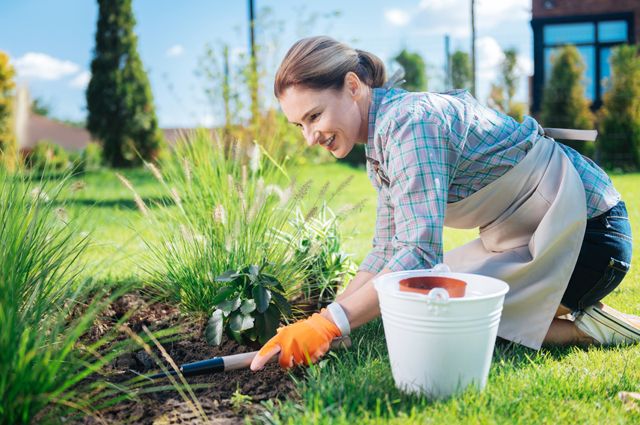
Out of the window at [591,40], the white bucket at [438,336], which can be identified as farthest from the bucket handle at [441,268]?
the window at [591,40]

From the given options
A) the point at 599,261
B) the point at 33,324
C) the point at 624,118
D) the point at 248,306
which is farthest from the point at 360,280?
the point at 624,118

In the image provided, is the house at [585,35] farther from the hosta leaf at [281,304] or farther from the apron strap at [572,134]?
the hosta leaf at [281,304]

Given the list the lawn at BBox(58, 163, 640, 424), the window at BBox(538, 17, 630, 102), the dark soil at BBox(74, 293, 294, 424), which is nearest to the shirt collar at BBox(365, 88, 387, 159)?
the lawn at BBox(58, 163, 640, 424)

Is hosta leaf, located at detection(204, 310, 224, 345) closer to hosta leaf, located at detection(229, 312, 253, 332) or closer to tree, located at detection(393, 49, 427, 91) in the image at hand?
hosta leaf, located at detection(229, 312, 253, 332)

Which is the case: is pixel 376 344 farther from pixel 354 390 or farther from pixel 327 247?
pixel 327 247

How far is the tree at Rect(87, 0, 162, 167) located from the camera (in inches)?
547

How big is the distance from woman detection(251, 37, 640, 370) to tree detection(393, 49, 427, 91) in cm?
2199

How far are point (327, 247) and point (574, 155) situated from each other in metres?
1.18

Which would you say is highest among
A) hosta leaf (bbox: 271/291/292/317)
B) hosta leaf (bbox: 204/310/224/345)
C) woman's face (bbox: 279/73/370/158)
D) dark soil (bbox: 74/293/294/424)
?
woman's face (bbox: 279/73/370/158)

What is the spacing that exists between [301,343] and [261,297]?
38 cm

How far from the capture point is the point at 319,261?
9.86 feet

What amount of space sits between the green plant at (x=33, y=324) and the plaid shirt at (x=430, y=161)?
0.91m

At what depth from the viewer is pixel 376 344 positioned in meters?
2.36

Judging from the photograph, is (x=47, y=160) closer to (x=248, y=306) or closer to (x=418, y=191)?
(x=248, y=306)
